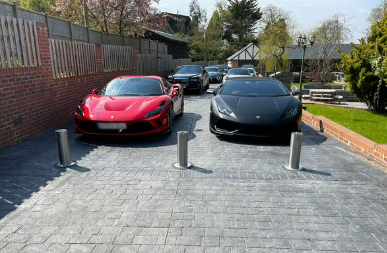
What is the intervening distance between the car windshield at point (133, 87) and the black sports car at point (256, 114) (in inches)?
62.0

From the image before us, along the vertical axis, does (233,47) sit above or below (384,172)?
above

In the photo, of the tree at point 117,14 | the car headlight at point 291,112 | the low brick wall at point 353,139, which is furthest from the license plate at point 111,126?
the tree at point 117,14

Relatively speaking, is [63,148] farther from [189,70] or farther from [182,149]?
[189,70]

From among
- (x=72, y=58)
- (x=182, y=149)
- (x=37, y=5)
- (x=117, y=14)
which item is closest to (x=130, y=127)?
(x=182, y=149)

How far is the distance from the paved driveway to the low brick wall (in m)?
0.17

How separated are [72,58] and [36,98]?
2117 millimetres

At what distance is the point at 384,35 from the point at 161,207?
865 cm

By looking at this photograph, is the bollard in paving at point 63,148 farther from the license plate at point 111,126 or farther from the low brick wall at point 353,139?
the low brick wall at point 353,139

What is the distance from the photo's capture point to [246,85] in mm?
6664

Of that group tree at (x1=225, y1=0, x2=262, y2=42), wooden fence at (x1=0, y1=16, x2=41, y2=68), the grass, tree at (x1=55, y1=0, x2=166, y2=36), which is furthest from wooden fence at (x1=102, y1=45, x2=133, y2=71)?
tree at (x1=225, y1=0, x2=262, y2=42)

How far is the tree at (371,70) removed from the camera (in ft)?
26.3

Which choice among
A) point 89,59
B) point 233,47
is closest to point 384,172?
point 89,59

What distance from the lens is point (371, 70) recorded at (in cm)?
852

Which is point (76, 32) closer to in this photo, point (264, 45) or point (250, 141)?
point (250, 141)
